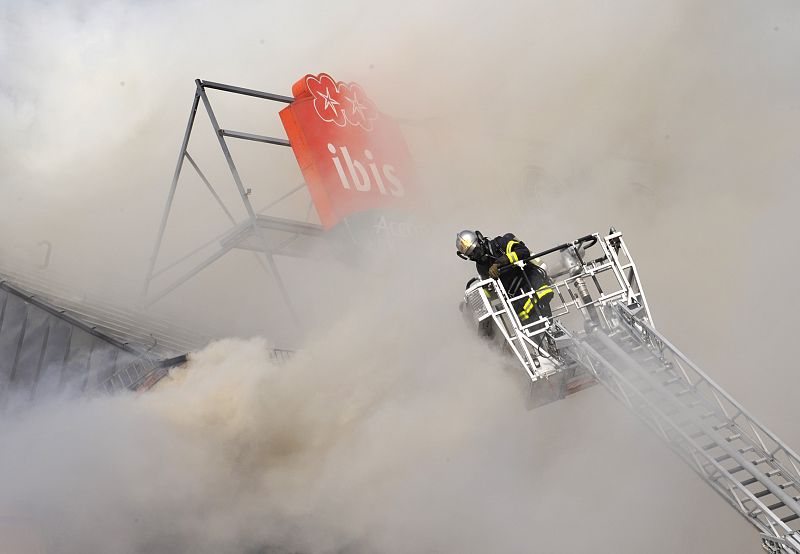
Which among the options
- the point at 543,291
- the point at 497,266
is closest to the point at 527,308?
the point at 543,291

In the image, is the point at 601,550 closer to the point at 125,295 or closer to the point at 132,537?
the point at 132,537

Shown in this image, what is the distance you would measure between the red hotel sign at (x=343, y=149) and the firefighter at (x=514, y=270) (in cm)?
560

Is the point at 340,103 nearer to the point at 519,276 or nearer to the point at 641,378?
the point at 519,276

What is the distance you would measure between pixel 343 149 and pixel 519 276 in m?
6.86

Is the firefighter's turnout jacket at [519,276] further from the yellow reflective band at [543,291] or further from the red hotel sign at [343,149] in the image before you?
the red hotel sign at [343,149]

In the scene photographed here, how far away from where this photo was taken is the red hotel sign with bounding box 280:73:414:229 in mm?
16453

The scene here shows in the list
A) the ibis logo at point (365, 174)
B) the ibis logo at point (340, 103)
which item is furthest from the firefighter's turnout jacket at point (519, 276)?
the ibis logo at point (340, 103)

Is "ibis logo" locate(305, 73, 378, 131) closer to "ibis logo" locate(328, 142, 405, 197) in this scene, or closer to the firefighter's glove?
"ibis logo" locate(328, 142, 405, 197)

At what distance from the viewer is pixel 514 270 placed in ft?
36.2

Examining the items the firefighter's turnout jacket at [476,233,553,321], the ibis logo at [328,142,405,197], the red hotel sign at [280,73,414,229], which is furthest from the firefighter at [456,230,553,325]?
the ibis logo at [328,142,405,197]

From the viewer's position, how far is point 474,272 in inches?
624

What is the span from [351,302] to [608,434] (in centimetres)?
534

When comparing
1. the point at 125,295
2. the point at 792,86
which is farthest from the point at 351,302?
the point at 792,86

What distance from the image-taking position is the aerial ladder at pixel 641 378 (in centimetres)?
867
